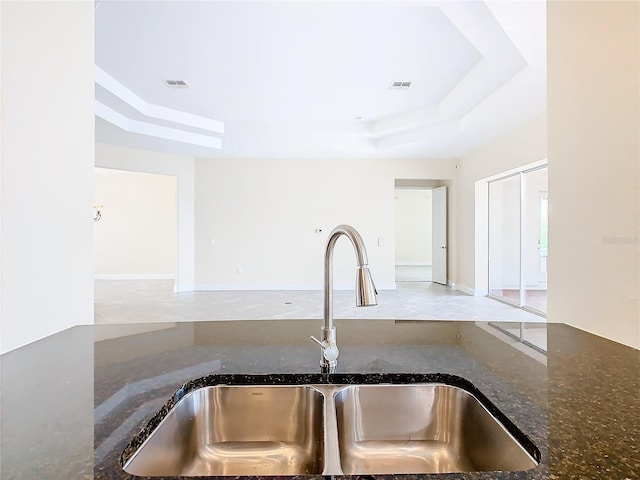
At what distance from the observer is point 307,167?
7488 millimetres

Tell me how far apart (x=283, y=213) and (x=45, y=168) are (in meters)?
6.35

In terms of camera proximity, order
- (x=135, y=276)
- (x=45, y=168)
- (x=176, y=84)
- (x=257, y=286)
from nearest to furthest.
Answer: (x=45, y=168) → (x=176, y=84) → (x=257, y=286) → (x=135, y=276)

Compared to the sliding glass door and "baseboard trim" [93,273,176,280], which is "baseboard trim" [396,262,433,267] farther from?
"baseboard trim" [93,273,176,280]

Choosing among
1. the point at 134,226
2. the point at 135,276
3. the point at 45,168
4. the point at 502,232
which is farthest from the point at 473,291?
the point at 134,226

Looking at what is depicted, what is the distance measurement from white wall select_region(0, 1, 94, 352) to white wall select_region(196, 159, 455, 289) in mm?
6115

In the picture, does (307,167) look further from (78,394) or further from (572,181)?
(78,394)

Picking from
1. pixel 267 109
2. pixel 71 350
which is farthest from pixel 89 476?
pixel 267 109

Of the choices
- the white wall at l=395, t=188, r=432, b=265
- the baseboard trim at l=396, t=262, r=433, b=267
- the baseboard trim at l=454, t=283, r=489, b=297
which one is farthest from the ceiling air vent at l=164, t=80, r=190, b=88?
the baseboard trim at l=396, t=262, r=433, b=267

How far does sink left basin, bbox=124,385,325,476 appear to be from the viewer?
32.7 inches

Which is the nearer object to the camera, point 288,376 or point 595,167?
point 288,376

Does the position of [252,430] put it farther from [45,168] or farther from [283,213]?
[283,213]

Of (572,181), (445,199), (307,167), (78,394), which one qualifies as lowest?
(78,394)

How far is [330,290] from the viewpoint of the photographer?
39.1 inches

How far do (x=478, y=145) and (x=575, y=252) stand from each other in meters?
5.50
